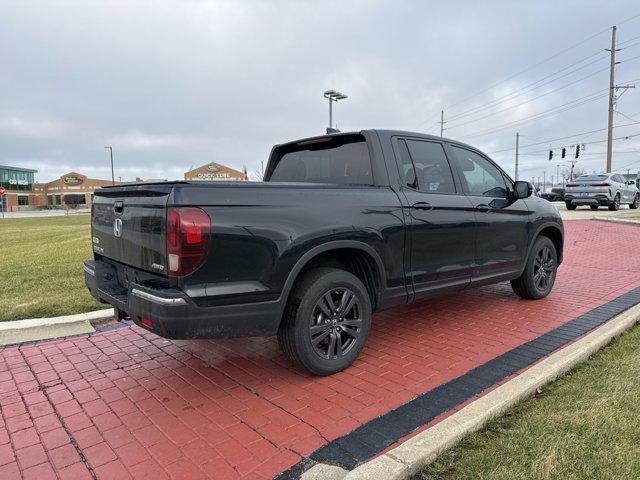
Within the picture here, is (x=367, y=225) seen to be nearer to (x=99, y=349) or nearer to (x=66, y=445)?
(x=66, y=445)

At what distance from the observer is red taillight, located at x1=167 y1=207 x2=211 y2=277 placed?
2775mm

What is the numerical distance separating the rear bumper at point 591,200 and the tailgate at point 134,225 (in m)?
20.6

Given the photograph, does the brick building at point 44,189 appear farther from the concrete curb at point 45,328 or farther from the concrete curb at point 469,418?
the concrete curb at point 469,418

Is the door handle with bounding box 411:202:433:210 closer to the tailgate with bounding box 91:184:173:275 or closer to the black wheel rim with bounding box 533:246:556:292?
the tailgate with bounding box 91:184:173:275

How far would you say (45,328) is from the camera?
465 cm

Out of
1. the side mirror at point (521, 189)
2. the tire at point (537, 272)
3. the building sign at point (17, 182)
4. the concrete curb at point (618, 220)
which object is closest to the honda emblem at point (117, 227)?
the side mirror at point (521, 189)

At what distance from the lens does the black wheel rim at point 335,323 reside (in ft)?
11.3

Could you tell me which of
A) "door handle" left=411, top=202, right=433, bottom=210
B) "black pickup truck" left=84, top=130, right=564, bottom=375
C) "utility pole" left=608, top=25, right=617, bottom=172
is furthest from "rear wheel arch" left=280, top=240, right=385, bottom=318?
→ "utility pole" left=608, top=25, right=617, bottom=172

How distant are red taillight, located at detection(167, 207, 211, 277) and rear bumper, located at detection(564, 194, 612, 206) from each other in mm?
20733

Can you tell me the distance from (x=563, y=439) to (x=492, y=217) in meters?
2.65

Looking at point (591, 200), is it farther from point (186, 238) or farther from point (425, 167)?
point (186, 238)

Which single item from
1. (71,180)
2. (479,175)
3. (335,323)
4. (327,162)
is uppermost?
(71,180)

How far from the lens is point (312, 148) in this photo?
14.9 ft

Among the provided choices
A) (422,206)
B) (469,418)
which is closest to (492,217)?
(422,206)
